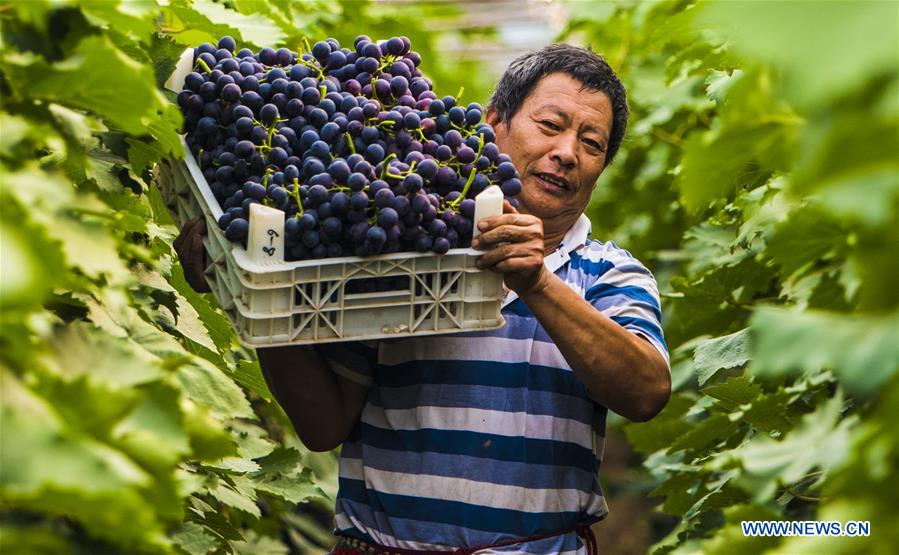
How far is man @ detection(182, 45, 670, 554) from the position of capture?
2.47 metres

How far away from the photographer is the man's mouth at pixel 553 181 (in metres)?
2.66

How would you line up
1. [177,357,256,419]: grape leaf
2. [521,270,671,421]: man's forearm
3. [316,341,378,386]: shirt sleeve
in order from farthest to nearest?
[316,341,378,386]: shirt sleeve → [521,270,671,421]: man's forearm → [177,357,256,419]: grape leaf

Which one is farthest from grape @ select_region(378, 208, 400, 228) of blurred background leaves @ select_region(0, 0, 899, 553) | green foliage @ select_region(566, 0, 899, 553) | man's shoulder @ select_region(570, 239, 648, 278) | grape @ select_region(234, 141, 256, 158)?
man's shoulder @ select_region(570, 239, 648, 278)

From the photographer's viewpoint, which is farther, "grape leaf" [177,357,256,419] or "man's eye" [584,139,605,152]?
"man's eye" [584,139,605,152]

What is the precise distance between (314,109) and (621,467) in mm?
7353

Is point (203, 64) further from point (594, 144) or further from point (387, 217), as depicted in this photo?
point (594, 144)

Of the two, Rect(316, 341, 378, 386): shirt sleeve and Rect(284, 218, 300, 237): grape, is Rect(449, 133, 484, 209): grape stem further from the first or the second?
Rect(316, 341, 378, 386): shirt sleeve

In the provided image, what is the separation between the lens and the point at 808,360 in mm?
1190

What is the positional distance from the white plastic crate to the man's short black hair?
30.7 inches

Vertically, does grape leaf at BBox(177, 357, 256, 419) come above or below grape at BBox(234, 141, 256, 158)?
below

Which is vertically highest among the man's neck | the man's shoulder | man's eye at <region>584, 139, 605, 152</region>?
man's eye at <region>584, 139, 605, 152</region>

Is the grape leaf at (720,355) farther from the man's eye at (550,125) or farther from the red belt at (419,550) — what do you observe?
the man's eye at (550,125)

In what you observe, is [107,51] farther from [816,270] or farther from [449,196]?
[816,270]

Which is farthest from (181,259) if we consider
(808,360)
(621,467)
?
(621,467)
